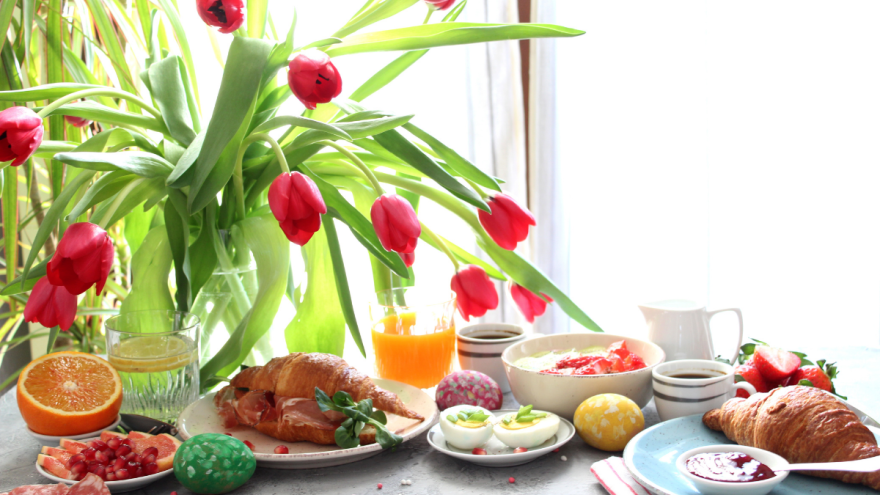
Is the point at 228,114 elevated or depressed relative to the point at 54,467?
elevated

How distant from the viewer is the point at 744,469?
627mm

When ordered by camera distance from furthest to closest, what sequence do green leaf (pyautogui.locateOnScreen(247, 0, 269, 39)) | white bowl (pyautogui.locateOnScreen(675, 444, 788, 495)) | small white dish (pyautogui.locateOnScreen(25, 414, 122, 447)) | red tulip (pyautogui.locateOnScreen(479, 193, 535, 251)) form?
green leaf (pyautogui.locateOnScreen(247, 0, 269, 39))
red tulip (pyautogui.locateOnScreen(479, 193, 535, 251))
small white dish (pyautogui.locateOnScreen(25, 414, 122, 447))
white bowl (pyautogui.locateOnScreen(675, 444, 788, 495))

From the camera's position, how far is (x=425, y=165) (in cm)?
87

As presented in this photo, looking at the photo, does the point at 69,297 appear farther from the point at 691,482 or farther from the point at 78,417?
the point at 691,482

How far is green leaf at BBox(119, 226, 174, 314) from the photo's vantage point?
0.92m

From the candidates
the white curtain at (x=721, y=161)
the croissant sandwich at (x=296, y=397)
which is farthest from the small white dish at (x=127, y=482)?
the white curtain at (x=721, y=161)

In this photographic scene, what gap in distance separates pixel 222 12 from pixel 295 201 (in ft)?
0.93

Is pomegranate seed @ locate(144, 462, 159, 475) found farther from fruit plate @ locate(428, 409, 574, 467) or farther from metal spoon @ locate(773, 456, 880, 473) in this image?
metal spoon @ locate(773, 456, 880, 473)

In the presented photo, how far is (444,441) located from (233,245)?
0.45m

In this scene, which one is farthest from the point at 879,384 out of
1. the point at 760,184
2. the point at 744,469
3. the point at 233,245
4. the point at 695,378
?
the point at 760,184

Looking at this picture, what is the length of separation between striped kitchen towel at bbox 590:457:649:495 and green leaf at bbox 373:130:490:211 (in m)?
0.35

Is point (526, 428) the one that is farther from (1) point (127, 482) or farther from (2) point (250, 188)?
(2) point (250, 188)

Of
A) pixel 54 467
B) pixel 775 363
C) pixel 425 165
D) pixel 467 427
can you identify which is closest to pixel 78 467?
pixel 54 467

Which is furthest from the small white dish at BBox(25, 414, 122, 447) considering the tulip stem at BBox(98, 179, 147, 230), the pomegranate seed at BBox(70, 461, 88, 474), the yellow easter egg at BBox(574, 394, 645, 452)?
the yellow easter egg at BBox(574, 394, 645, 452)
